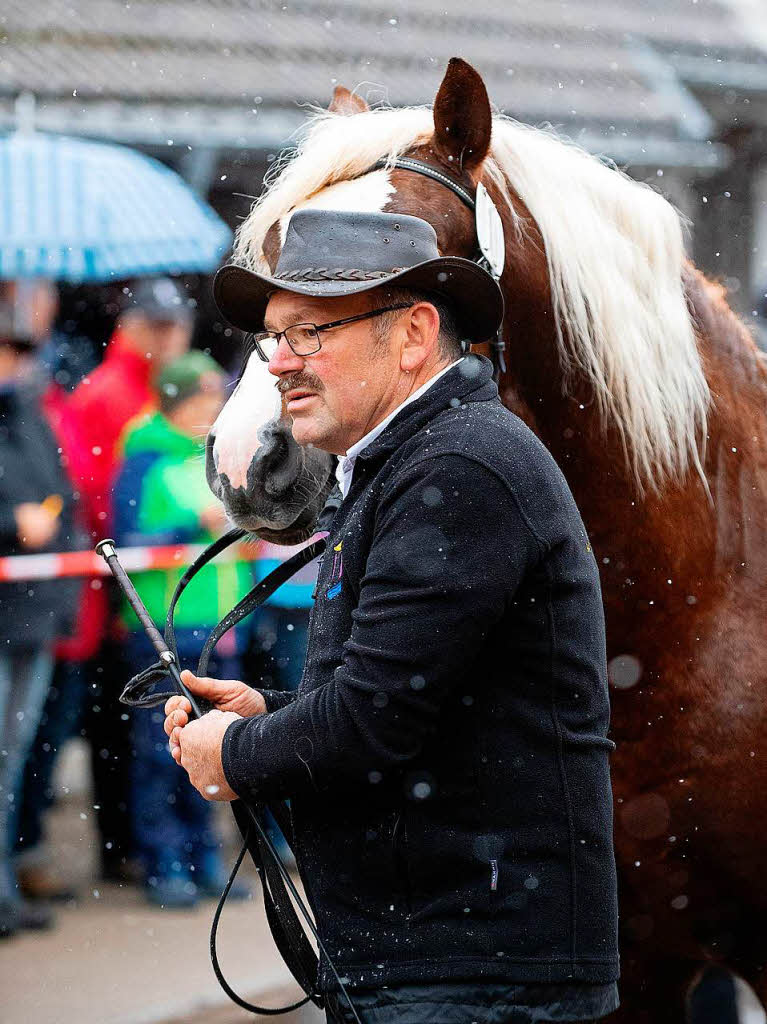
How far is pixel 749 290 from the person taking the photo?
9.62 m

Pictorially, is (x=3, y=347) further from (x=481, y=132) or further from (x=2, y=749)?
(x=481, y=132)

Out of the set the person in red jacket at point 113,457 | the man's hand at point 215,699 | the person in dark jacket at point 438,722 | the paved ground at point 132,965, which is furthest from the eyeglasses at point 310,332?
the person in red jacket at point 113,457

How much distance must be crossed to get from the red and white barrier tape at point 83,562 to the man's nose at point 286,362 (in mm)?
2821

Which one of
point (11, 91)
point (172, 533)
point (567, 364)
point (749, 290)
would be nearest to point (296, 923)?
point (567, 364)

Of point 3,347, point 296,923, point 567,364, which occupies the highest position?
point 567,364

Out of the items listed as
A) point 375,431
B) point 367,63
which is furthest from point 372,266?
point 367,63

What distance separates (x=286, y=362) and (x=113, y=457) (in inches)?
127

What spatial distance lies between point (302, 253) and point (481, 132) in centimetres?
53

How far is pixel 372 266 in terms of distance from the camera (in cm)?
177

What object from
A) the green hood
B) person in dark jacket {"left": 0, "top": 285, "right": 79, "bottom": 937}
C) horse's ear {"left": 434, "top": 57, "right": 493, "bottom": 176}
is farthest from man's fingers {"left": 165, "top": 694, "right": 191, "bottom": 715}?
the green hood

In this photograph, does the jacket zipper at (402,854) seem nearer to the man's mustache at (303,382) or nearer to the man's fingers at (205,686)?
the man's fingers at (205,686)

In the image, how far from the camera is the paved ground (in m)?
3.99

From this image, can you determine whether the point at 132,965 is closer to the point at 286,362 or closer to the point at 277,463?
the point at 277,463

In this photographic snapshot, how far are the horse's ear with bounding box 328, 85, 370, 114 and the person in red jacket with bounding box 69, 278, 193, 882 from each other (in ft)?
8.16
